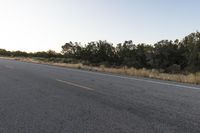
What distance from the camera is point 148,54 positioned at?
70.3 m

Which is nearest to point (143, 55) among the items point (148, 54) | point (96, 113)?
point (148, 54)

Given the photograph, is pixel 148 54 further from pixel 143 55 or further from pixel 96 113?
pixel 96 113

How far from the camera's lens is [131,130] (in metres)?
4.71

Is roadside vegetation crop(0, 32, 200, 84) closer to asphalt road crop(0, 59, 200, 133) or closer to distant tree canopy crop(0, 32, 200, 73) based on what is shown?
distant tree canopy crop(0, 32, 200, 73)

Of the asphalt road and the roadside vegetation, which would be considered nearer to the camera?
the asphalt road

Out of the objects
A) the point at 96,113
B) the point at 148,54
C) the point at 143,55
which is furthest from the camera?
the point at 143,55

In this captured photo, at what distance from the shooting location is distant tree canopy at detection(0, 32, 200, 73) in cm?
6019

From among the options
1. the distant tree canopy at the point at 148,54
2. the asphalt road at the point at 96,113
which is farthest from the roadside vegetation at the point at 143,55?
the asphalt road at the point at 96,113

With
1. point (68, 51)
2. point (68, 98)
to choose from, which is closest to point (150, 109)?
point (68, 98)

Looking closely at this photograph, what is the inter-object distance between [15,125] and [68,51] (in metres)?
96.1

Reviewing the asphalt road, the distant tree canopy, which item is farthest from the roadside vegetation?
the asphalt road

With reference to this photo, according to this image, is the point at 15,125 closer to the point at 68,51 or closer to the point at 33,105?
the point at 33,105

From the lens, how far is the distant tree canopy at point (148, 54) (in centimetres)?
6019

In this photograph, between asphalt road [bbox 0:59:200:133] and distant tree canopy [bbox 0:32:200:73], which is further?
distant tree canopy [bbox 0:32:200:73]
